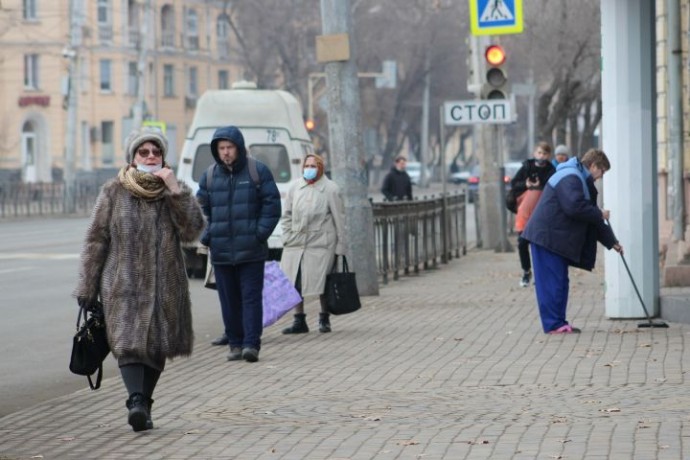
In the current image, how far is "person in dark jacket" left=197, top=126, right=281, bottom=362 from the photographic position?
12.1m

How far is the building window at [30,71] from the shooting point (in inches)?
3002

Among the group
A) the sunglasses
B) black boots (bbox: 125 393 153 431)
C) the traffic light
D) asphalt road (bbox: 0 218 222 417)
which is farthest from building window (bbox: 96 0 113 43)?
black boots (bbox: 125 393 153 431)

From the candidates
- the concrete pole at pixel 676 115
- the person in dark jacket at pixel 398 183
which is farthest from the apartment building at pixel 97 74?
the concrete pole at pixel 676 115

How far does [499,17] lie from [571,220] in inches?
363

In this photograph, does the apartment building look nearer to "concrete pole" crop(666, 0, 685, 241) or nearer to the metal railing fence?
the metal railing fence

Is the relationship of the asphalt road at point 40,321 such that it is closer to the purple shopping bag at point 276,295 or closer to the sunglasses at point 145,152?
the purple shopping bag at point 276,295

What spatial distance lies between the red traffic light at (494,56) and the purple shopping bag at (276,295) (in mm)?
11956

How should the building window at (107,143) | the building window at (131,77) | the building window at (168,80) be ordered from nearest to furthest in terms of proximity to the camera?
the building window at (107,143) → the building window at (131,77) → the building window at (168,80)

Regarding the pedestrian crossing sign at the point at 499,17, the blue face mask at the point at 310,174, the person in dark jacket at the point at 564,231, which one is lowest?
the person in dark jacket at the point at 564,231

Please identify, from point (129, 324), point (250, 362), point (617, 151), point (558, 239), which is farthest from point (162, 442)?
point (617, 151)

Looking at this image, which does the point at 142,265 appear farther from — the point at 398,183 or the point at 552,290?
the point at 398,183

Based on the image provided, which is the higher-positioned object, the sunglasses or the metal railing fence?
the sunglasses

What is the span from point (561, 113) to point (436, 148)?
69144mm

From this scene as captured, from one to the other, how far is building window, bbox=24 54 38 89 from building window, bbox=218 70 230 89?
1454cm
